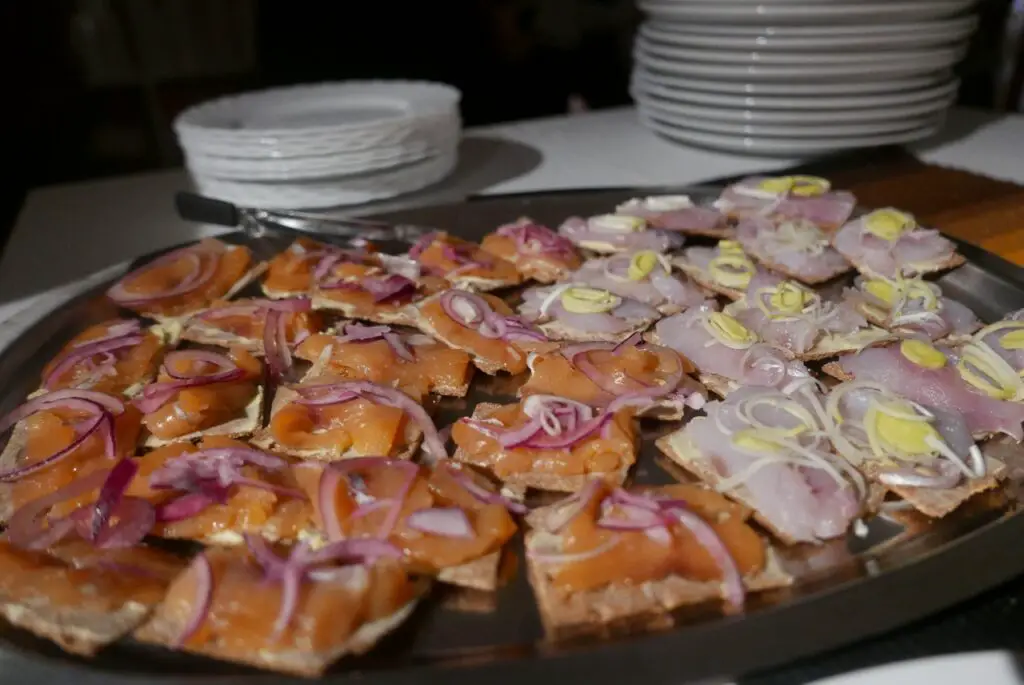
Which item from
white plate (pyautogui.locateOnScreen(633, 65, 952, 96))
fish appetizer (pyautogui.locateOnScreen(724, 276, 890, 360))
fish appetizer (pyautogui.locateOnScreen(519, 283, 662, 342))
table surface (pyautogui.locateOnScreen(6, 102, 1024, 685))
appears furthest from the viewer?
white plate (pyautogui.locateOnScreen(633, 65, 952, 96))

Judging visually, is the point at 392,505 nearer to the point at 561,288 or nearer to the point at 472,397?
the point at 472,397

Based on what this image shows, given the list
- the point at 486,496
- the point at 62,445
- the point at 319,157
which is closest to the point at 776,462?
the point at 486,496

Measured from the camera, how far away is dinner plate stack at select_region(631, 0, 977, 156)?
8.00 feet

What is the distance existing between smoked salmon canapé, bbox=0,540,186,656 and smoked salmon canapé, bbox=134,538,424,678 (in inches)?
1.6

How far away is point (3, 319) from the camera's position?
195cm

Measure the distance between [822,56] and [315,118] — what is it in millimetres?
1677

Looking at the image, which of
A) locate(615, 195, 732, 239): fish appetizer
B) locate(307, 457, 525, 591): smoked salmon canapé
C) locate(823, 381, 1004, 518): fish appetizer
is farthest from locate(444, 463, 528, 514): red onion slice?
locate(615, 195, 732, 239): fish appetizer

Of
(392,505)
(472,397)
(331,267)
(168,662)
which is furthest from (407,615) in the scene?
(331,267)

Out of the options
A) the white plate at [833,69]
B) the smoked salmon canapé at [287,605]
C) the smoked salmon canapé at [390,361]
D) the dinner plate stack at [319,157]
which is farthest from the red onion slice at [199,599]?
the white plate at [833,69]

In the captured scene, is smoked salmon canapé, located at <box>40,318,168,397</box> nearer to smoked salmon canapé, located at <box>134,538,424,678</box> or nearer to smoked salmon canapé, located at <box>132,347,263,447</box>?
smoked salmon canapé, located at <box>132,347,263,447</box>

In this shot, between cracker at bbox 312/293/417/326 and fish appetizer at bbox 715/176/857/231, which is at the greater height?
fish appetizer at bbox 715/176/857/231

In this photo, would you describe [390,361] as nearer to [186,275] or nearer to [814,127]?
[186,275]

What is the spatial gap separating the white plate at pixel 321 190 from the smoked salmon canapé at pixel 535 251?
1.55 feet

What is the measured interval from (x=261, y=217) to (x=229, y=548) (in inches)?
49.1
